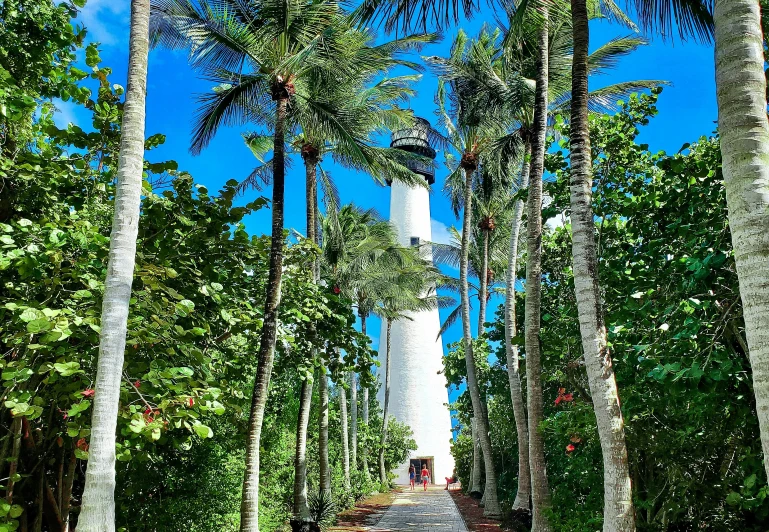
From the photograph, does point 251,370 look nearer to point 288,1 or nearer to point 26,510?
point 26,510

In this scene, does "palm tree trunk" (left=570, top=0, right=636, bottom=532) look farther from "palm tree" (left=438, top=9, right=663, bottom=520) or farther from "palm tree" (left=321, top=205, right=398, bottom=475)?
"palm tree" (left=321, top=205, right=398, bottom=475)

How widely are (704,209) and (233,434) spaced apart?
312 inches

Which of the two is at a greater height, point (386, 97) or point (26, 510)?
point (386, 97)

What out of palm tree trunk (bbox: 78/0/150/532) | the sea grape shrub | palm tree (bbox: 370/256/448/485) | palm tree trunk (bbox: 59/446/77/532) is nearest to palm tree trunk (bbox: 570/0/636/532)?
the sea grape shrub

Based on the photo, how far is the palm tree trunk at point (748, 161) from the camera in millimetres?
3123

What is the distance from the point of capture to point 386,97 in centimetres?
1678

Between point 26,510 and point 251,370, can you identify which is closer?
point 26,510

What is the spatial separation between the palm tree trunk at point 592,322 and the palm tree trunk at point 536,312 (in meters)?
2.32

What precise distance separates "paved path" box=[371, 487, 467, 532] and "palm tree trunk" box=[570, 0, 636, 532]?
389 inches

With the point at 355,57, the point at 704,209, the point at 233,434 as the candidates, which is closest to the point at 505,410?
the point at 233,434

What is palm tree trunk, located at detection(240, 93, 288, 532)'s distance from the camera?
806cm

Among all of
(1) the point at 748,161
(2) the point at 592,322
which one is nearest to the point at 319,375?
(2) the point at 592,322

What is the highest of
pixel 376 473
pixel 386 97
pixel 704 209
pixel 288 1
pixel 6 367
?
pixel 386 97

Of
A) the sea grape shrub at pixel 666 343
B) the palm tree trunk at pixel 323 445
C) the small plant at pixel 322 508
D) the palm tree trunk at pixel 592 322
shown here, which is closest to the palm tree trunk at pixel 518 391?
the sea grape shrub at pixel 666 343
